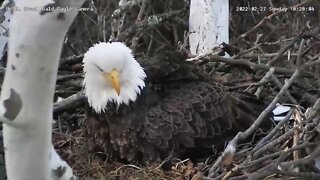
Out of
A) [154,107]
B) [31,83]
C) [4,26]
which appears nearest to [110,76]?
[154,107]

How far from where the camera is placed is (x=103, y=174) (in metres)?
3.45

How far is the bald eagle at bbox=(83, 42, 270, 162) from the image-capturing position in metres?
3.49

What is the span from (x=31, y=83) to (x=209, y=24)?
2723 millimetres

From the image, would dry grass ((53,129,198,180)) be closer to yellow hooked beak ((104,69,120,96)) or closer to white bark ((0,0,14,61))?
yellow hooked beak ((104,69,120,96))

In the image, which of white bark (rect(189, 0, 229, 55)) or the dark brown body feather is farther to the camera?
white bark (rect(189, 0, 229, 55))

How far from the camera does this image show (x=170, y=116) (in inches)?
139

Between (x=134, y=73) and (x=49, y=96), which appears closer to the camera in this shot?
(x=49, y=96)

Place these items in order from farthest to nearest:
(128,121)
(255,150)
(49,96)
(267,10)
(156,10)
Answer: (156,10), (267,10), (128,121), (255,150), (49,96)

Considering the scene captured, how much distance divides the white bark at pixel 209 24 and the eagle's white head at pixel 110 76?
0.81 metres

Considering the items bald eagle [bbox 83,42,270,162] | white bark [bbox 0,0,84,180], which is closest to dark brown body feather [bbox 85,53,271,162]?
bald eagle [bbox 83,42,270,162]

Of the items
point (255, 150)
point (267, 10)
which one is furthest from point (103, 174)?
point (267, 10)

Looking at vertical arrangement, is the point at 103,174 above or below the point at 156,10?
below

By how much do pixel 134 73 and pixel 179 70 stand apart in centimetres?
27

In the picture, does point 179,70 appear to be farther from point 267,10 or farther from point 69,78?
point 267,10
